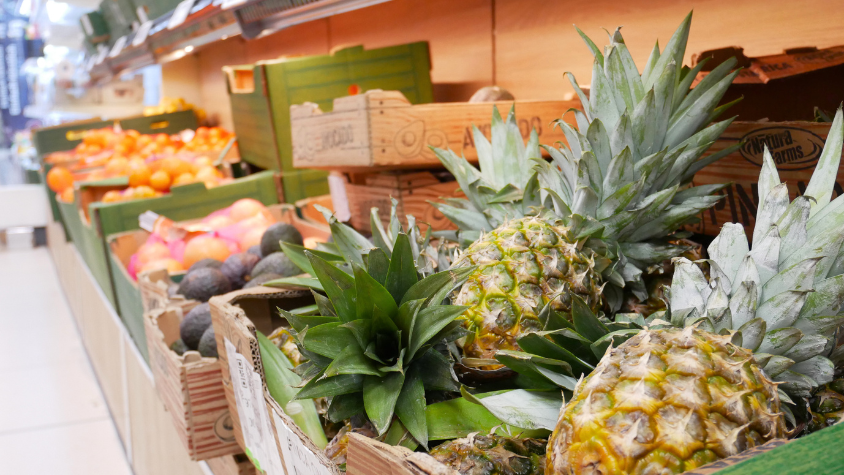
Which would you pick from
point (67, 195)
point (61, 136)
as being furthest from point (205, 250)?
point (61, 136)

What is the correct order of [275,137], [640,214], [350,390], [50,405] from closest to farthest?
[350,390]
[640,214]
[275,137]
[50,405]

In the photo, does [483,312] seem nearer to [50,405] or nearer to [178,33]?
[50,405]

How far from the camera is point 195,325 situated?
1.73 m

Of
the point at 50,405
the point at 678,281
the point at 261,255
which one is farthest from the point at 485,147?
the point at 50,405

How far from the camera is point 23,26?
40.4 feet

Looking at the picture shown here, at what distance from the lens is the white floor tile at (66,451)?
287 centimetres

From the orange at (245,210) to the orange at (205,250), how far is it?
31 centimetres

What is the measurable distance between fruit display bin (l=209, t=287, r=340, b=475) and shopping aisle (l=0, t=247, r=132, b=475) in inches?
76.1

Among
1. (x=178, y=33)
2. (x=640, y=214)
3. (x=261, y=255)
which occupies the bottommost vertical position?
(x=261, y=255)

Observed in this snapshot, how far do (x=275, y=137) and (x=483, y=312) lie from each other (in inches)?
94.3

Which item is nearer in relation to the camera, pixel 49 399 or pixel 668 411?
pixel 668 411

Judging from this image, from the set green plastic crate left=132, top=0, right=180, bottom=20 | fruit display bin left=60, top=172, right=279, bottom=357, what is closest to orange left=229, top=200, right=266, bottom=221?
fruit display bin left=60, top=172, right=279, bottom=357

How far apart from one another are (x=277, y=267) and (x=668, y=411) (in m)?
1.39

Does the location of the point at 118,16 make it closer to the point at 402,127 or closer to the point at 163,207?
the point at 163,207
